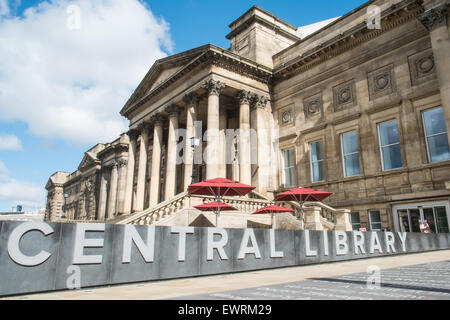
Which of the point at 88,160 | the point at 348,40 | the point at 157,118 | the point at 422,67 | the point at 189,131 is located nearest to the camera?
the point at 422,67

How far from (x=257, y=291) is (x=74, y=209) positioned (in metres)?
69.7

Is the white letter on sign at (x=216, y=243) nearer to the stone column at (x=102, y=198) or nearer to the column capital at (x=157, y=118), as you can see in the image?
the column capital at (x=157, y=118)

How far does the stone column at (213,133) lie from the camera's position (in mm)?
23539

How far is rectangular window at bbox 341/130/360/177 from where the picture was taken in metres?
23.1

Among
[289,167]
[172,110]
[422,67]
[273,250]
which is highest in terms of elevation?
[172,110]

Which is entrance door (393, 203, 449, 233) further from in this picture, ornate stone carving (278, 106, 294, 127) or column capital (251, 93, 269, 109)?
column capital (251, 93, 269, 109)

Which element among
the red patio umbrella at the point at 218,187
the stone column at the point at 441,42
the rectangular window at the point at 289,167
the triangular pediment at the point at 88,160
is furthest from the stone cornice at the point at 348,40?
the triangular pediment at the point at 88,160

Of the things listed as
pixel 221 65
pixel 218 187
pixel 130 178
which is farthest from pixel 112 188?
pixel 218 187

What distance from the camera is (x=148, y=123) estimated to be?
3384 cm

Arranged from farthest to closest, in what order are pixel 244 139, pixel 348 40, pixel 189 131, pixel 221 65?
pixel 221 65
pixel 244 139
pixel 189 131
pixel 348 40

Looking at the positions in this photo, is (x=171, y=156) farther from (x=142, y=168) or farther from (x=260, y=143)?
(x=260, y=143)

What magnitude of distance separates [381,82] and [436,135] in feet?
17.1

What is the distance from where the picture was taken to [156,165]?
96.4 feet
